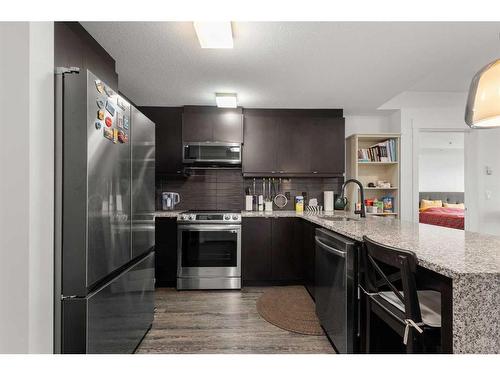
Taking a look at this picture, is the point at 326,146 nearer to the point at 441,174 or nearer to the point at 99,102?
the point at 99,102

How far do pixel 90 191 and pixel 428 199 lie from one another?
Result: 27.3 ft

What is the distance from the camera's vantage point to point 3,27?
3.73 feet

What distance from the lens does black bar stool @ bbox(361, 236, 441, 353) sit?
91 centimetres

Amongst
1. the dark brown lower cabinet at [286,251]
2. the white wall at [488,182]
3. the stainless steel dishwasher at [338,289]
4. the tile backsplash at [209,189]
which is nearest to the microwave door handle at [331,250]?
the stainless steel dishwasher at [338,289]

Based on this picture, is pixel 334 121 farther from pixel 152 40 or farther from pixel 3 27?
pixel 3 27

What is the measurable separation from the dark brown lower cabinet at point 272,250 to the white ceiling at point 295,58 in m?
1.57

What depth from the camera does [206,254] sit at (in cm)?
299

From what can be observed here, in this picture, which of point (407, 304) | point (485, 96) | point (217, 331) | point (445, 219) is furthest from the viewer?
point (445, 219)

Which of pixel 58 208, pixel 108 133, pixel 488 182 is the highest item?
pixel 108 133

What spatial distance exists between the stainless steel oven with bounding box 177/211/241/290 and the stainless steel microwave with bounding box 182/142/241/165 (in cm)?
77

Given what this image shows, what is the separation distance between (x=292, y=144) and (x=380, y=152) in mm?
1326

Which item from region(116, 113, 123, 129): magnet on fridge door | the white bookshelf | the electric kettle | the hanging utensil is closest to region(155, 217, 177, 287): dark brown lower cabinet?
the electric kettle

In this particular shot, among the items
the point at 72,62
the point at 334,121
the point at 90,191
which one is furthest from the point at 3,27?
the point at 334,121

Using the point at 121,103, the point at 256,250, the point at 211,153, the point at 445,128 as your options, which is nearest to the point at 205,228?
the point at 256,250
